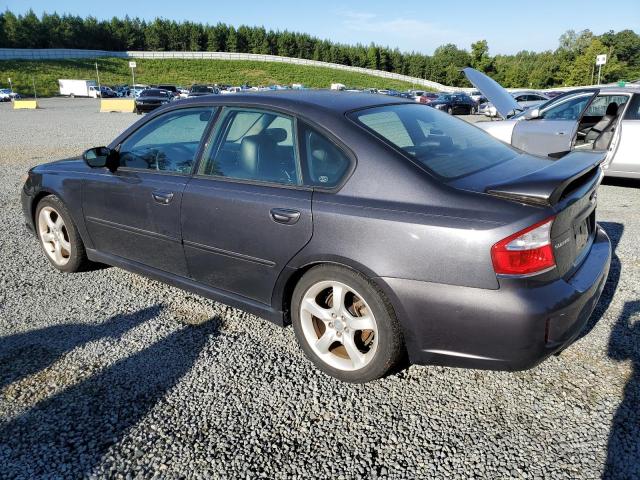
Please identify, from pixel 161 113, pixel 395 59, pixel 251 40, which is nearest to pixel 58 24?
pixel 251 40

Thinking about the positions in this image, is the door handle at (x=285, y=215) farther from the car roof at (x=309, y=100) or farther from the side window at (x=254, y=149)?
the car roof at (x=309, y=100)

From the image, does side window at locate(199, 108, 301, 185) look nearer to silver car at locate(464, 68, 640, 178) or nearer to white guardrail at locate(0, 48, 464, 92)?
silver car at locate(464, 68, 640, 178)

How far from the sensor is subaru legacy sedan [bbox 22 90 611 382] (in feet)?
7.30

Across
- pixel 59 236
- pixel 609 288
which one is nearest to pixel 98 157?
pixel 59 236

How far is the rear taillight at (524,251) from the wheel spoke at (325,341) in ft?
3.25

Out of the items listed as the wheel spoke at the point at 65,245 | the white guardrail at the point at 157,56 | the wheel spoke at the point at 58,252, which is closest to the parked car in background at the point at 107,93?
the white guardrail at the point at 157,56

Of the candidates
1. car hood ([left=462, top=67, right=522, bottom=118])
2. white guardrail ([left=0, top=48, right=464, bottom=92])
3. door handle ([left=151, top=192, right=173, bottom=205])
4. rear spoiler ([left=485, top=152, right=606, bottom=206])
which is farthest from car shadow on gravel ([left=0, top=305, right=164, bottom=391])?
white guardrail ([left=0, top=48, right=464, bottom=92])

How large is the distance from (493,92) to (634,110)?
77.4 inches

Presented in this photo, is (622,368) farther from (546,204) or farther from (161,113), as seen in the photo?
(161,113)

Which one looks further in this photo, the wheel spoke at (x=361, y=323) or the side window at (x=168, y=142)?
the side window at (x=168, y=142)

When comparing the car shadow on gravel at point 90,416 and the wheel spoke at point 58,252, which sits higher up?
the wheel spoke at point 58,252

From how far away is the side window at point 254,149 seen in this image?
9.39 ft

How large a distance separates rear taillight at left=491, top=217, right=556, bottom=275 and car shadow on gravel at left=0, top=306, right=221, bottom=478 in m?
1.80

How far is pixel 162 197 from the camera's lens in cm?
329
